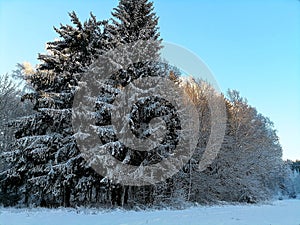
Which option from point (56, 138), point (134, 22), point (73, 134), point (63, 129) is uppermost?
point (134, 22)

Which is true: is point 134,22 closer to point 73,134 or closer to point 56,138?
point 73,134

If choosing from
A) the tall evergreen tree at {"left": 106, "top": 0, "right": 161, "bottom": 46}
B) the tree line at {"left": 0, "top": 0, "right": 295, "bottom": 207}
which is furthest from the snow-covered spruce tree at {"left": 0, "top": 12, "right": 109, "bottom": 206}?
the tall evergreen tree at {"left": 106, "top": 0, "right": 161, "bottom": 46}

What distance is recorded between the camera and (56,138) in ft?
46.0

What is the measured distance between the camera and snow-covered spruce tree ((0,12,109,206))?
13383 mm

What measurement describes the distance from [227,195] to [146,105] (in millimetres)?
11963

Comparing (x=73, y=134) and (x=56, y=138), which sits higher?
(x=73, y=134)

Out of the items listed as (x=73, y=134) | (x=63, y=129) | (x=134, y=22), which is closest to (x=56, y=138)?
(x=63, y=129)

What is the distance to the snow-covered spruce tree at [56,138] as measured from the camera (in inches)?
527

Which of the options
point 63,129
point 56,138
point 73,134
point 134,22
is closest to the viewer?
point 73,134

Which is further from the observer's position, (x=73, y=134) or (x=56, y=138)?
(x=56, y=138)

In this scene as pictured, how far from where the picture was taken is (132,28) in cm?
1573

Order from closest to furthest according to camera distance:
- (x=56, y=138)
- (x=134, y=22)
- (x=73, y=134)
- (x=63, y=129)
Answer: (x=73, y=134) < (x=56, y=138) < (x=63, y=129) < (x=134, y=22)

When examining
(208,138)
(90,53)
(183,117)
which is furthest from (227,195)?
(90,53)

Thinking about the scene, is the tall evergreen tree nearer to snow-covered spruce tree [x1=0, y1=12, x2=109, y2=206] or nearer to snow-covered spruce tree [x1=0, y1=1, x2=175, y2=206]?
snow-covered spruce tree [x1=0, y1=1, x2=175, y2=206]
